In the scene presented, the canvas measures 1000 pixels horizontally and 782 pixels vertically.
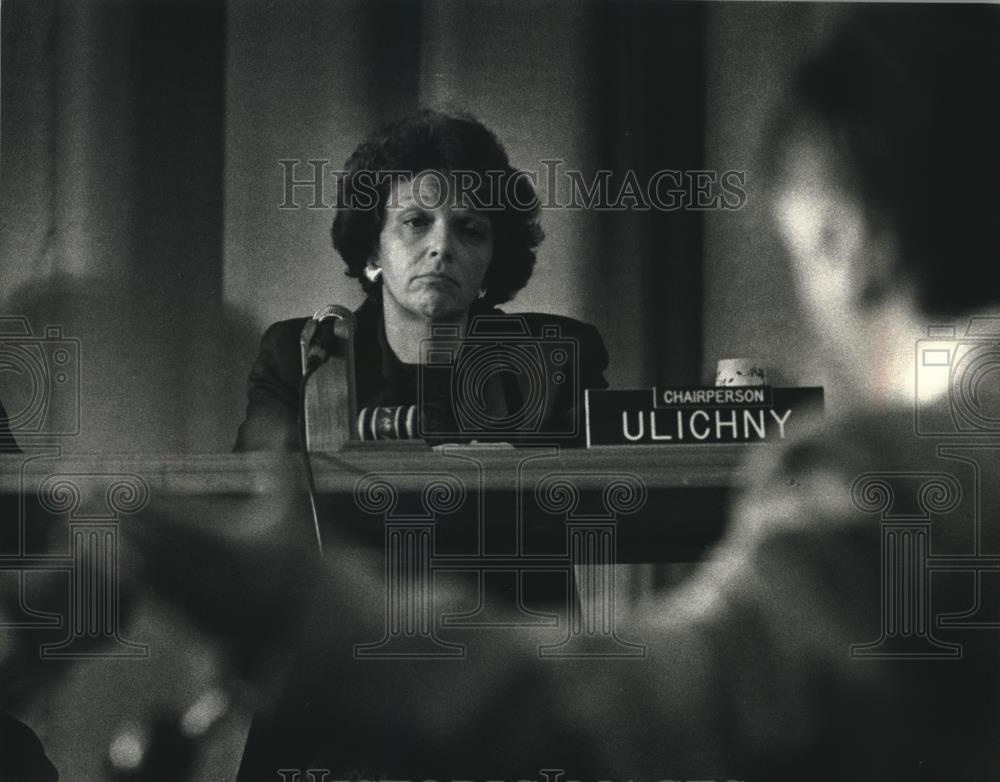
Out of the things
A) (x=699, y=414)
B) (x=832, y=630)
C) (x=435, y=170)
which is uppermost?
(x=435, y=170)

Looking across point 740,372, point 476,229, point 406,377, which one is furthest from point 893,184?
point 406,377

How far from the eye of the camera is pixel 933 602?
2.05 m

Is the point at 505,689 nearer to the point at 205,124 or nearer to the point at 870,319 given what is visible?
the point at 870,319

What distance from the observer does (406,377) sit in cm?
205

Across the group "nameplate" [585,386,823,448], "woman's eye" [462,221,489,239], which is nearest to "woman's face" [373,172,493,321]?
"woman's eye" [462,221,489,239]

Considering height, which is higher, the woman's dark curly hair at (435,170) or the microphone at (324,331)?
the woman's dark curly hair at (435,170)

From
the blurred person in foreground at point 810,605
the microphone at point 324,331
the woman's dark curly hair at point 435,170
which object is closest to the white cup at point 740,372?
the blurred person in foreground at point 810,605

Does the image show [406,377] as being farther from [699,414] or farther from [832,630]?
[832,630]

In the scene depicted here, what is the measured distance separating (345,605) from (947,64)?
4.00 feet

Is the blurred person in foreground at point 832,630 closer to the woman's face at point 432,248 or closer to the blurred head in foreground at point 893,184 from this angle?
the blurred head in foreground at point 893,184

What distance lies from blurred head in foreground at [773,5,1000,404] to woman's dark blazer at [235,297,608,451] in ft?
1.16

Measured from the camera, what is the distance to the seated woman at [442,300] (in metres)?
2.05

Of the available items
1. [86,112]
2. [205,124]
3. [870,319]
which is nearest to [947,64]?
[870,319]

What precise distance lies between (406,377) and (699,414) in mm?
441
